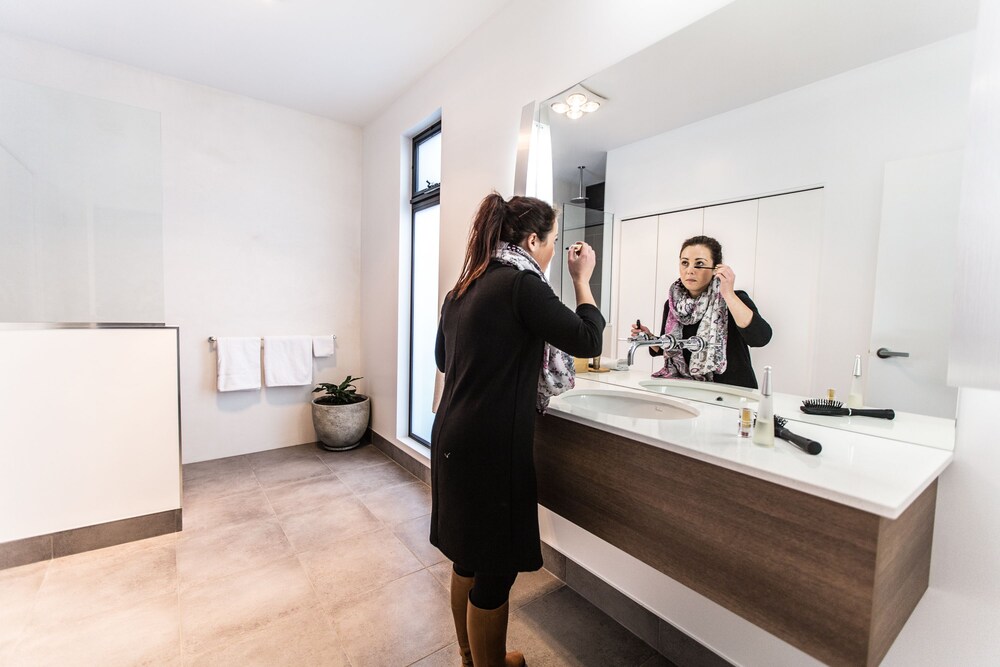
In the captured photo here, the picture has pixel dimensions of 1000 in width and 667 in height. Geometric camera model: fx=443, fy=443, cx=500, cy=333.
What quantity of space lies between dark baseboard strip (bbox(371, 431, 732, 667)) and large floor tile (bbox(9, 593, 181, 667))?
4.48 ft

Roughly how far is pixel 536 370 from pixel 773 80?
101cm

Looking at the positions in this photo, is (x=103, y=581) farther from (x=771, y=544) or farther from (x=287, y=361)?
(x=771, y=544)

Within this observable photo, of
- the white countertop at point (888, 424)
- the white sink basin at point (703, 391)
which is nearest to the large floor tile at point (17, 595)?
the white sink basin at point (703, 391)

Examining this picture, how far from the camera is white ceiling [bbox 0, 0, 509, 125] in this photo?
2.13m

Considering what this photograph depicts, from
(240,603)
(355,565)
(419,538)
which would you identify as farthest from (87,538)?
(419,538)

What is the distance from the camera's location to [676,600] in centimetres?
142

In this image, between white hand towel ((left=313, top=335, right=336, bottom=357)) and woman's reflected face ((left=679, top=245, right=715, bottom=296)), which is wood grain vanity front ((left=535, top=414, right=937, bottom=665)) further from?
white hand towel ((left=313, top=335, right=336, bottom=357))

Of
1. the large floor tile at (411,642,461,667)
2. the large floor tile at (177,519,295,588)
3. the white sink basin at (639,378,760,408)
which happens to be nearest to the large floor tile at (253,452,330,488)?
the large floor tile at (177,519,295,588)

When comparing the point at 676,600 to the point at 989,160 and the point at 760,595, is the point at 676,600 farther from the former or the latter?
the point at 989,160

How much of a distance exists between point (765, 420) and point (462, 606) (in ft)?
3.22

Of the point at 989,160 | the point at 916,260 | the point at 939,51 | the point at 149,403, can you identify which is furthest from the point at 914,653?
the point at 149,403

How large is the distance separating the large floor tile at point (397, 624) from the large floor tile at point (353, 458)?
1375mm

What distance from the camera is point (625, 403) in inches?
61.5

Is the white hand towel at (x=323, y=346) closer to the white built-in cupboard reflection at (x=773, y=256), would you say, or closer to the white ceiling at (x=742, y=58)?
the white ceiling at (x=742, y=58)
